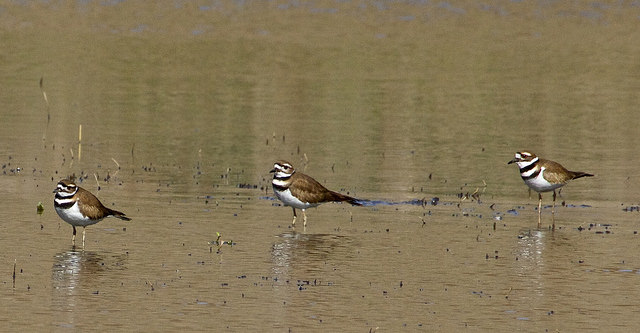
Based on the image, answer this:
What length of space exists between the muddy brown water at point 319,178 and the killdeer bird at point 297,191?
0.48 meters

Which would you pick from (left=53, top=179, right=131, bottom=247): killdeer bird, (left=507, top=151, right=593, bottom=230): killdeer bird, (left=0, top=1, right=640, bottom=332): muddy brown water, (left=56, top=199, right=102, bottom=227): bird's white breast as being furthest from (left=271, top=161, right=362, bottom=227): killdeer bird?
(left=56, top=199, right=102, bottom=227): bird's white breast

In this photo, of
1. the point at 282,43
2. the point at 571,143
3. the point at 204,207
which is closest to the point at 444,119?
the point at 571,143

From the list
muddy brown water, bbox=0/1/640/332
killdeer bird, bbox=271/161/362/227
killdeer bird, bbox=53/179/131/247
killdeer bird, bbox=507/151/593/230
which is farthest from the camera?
killdeer bird, bbox=507/151/593/230

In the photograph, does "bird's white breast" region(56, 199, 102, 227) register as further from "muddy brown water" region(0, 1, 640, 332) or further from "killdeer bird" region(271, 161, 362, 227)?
"killdeer bird" region(271, 161, 362, 227)

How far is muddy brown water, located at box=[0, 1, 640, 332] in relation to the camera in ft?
53.8

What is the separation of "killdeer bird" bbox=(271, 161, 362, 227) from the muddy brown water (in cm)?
48

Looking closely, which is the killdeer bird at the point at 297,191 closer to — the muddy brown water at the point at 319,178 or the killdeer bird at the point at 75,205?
the muddy brown water at the point at 319,178

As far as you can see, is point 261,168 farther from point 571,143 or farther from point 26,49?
point 26,49

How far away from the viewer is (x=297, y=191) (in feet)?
73.3

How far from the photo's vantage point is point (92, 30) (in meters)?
64.0

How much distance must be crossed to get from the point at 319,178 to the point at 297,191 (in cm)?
505

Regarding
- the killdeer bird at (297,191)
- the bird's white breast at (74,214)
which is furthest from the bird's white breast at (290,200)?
the bird's white breast at (74,214)

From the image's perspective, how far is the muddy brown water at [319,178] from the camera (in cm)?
1639

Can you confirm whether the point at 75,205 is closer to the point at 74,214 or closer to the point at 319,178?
the point at 74,214
